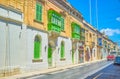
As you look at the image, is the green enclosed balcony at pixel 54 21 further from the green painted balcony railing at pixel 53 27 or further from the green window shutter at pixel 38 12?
the green window shutter at pixel 38 12

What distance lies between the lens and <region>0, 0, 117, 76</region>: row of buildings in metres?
21.3

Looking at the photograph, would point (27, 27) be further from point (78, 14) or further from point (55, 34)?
point (78, 14)

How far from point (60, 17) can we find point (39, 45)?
832 centimetres

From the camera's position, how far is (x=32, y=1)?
26.7m

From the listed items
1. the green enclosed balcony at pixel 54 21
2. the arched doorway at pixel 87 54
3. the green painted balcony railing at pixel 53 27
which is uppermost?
the green enclosed balcony at pixel 54 21

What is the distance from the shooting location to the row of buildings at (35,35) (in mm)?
21281

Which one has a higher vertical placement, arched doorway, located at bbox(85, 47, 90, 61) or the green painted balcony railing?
the green painted balcony railing

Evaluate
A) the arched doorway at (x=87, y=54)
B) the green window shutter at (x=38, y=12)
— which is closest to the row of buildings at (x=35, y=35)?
the green window shutter at (x=38, y=12)

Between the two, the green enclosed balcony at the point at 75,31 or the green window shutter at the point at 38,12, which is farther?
the green enclosed balcony at the point at 75,31

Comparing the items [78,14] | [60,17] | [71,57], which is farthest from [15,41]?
[78,14]

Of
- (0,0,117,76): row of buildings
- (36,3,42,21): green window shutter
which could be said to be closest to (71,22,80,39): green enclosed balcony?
(0,0,117,76): row of buildings

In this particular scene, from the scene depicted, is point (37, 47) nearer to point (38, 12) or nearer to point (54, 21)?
point (38, 12)

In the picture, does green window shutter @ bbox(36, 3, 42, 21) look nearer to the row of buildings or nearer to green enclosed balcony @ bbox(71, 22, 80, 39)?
the row of buildings

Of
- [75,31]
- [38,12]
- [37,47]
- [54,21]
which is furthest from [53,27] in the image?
[75,31]
